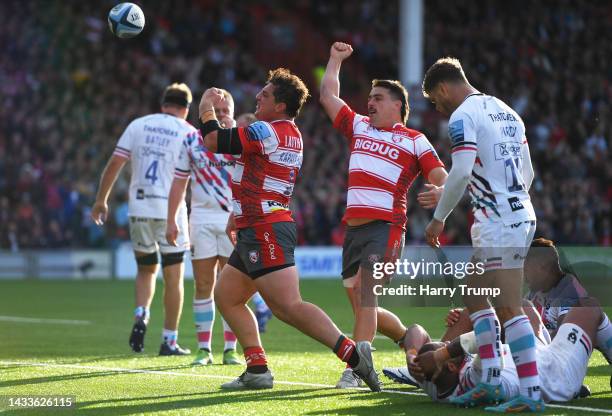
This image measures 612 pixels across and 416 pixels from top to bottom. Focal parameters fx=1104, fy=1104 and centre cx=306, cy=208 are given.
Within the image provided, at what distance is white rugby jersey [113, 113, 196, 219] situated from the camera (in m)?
11.2

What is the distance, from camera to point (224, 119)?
9992 millimetres

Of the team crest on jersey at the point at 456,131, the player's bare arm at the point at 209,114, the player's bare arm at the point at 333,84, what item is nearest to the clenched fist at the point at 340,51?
the player's bare arm at the point at 333,84

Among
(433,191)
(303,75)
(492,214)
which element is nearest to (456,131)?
(492,214)

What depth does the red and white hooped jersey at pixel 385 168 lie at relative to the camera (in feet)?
27.1

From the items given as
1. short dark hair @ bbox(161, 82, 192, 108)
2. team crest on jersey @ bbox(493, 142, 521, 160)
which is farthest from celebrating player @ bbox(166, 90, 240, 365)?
team crest on jersey @ bbox(493, 142, 521, 160)

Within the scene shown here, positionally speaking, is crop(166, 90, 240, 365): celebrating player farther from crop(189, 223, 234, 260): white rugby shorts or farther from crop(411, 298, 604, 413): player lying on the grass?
crop(411, 298, 604, 413): player lying on the grass

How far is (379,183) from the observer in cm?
825

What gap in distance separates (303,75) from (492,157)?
27011 millimetres

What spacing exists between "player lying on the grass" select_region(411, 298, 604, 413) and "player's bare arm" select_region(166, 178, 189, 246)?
3251 mm

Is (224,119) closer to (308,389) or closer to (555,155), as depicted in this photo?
(308,389)

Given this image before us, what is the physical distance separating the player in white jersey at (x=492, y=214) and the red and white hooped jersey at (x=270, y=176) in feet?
4.29

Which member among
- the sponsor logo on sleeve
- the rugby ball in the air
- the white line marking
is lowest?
the white line marking

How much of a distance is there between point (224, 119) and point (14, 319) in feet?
19.9

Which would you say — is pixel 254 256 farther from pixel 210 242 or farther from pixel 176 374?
pixel 210 242
